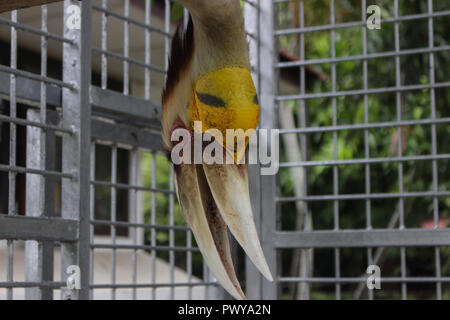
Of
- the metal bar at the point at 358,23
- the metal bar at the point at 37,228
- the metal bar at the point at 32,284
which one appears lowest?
the metal bar at the point at 32,284

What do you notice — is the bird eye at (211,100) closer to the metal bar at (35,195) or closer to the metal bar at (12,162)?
the metal bar at (12,162)

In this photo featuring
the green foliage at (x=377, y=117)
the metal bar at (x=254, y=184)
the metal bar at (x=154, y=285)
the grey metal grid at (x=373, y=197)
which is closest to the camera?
the metal bar at (x=154, y=285)

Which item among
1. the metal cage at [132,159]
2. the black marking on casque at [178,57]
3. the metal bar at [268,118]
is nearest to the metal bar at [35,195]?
the metal cage at [132,159]

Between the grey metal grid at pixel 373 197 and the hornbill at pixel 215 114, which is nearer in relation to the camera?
the hornbill at pixel 215 114

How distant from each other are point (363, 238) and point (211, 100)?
239 cm

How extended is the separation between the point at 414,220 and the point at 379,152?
4.69 ft

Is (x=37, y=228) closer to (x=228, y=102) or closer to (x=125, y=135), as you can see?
(x=125, y=135)

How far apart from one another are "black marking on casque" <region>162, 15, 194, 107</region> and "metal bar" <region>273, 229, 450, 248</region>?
7.52ft

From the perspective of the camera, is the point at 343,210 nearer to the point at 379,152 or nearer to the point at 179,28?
the point at 379,152

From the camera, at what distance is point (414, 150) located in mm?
9102

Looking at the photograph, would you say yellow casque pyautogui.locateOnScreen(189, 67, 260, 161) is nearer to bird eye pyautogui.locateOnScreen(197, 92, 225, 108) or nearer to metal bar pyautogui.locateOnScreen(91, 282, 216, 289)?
bird eye pyautogui.locateOnScreen(197, 92, 225, 108)

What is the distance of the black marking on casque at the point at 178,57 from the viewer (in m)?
1.08

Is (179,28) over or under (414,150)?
under

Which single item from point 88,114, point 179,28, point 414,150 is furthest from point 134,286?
point 414,150
